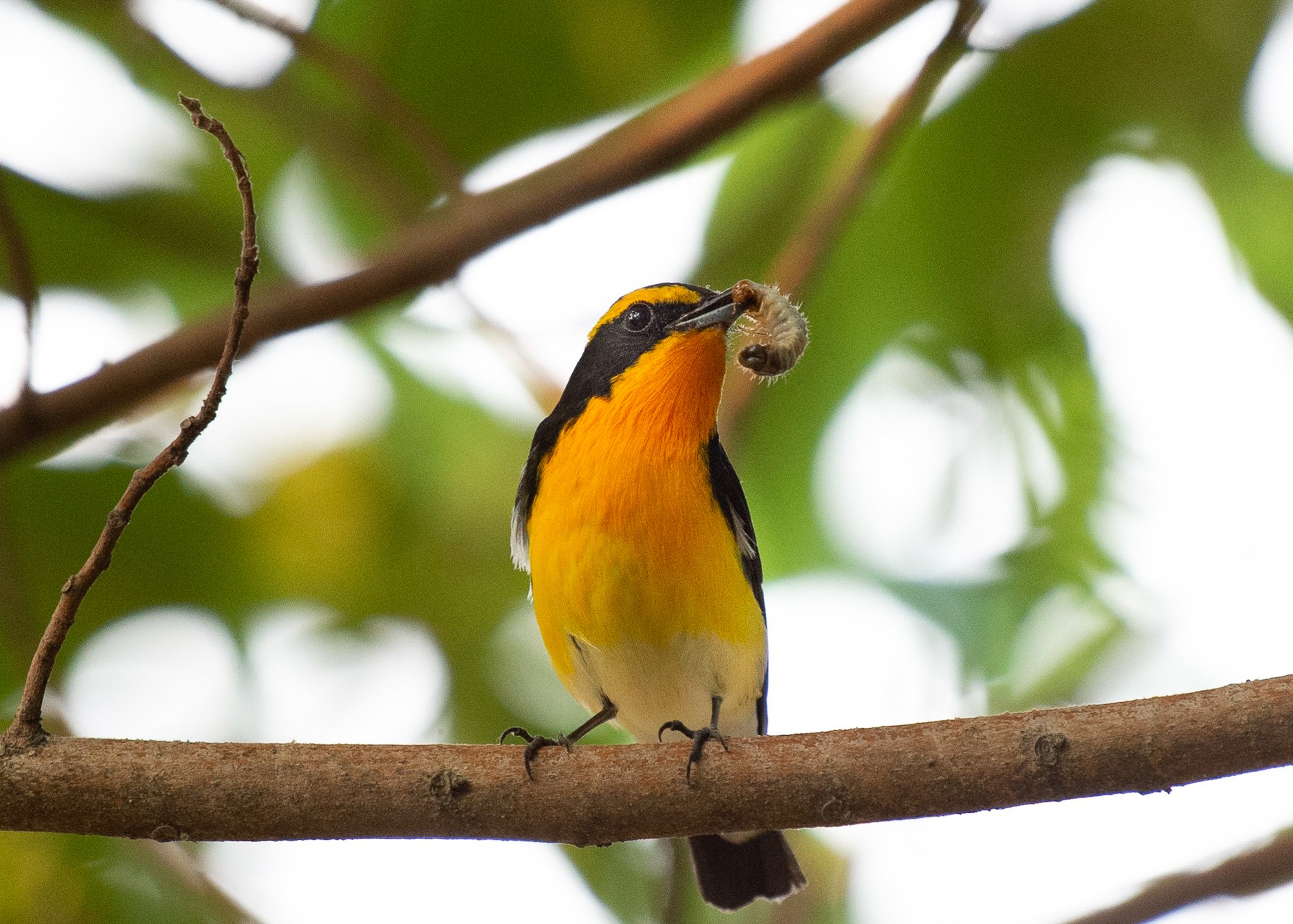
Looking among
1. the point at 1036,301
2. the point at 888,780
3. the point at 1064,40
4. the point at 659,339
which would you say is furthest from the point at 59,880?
the point at 1064,40

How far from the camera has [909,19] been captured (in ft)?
12.8

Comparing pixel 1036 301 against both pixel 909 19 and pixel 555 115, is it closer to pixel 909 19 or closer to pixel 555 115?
pixel 909 19

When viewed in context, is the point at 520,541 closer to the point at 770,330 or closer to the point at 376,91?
the point at 770,330

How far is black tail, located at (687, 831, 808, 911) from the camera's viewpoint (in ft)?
14.5

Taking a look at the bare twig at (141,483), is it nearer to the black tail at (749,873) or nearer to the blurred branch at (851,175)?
the blurred branch at (851,175)

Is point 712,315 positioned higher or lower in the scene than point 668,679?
higher

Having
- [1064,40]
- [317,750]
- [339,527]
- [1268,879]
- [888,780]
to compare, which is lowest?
[1268,879]

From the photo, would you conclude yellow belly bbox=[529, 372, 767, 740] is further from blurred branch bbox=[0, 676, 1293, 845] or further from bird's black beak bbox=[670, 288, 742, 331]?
blurred branch bbox=[0, 676, 1293, 845]

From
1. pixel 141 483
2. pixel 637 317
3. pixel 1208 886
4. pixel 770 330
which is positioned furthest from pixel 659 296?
pixel 1208 886

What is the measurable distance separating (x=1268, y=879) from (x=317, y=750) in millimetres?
2221

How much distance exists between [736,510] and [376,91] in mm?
1754

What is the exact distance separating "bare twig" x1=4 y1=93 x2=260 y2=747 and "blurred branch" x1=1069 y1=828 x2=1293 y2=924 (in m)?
2.33

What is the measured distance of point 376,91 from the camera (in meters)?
4.25

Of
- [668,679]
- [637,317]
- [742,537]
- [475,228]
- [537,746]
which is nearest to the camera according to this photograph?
[537,746]
